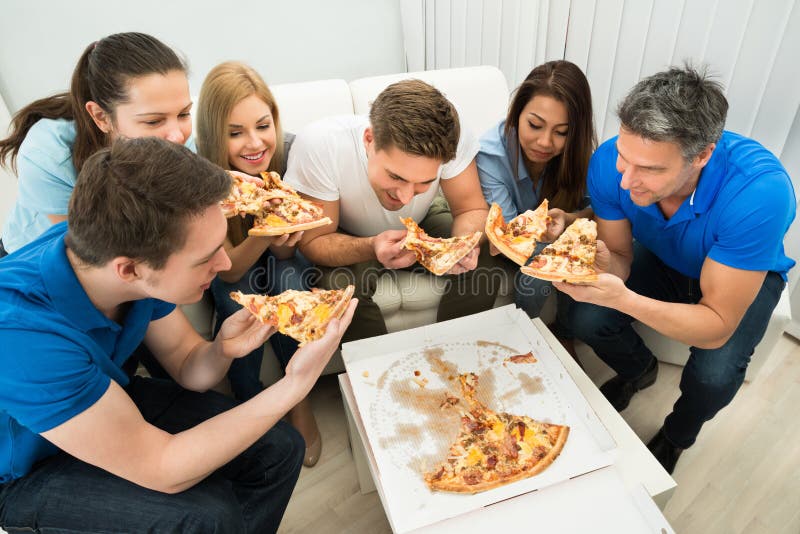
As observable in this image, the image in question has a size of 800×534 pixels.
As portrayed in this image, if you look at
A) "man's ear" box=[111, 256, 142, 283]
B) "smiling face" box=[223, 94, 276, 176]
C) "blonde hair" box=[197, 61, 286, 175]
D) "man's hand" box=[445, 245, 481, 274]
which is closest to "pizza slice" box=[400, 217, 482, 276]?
"man's hand" box=[445, 245, 481, 274]

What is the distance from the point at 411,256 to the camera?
202 cm

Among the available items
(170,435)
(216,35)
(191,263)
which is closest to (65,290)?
(191,263)

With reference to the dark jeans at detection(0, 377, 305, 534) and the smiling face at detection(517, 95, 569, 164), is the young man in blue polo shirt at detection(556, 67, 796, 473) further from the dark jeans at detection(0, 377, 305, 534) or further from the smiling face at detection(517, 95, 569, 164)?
the dark jeans at detection(0, 377, 305, 534)

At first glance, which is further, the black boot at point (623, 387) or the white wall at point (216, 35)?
the white wall at point (216, 35)

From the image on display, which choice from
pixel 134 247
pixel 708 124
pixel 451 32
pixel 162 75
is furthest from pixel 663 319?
pixel 451 32

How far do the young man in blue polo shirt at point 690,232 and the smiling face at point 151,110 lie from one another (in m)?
1.50

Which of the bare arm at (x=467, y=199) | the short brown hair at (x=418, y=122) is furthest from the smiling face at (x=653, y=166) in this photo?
the bare arm at (x=467, y=199)

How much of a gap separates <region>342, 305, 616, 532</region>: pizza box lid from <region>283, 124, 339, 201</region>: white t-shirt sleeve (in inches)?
27.3

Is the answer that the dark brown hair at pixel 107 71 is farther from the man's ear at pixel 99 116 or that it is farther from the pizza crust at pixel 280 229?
the pizza crust at pixel 280 229

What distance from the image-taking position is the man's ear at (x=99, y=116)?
169 cm

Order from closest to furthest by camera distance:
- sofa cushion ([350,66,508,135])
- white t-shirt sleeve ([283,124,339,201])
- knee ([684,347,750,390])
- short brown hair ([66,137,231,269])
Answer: short brown hair ([66,137,231,269]), knee ([684,347,750,390]), white t-shirt sleeve ([283,124,339,201]), sofa cushion ([350,66,508,135])

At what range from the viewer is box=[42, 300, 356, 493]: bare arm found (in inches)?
Result: 44.2

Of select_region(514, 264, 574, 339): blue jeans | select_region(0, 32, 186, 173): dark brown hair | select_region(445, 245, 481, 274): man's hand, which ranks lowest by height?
select_region(514, 264, 574, 339): blue jeans

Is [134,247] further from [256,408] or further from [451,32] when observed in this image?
[451,32]
